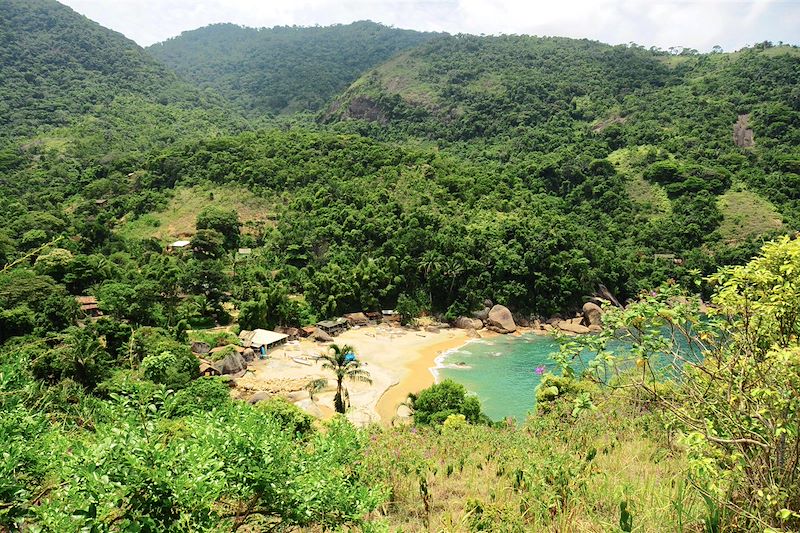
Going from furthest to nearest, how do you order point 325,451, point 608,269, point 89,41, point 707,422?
point 89,41
point 608,269
point 325,451
point 707,422

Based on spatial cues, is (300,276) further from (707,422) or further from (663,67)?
(663,67)

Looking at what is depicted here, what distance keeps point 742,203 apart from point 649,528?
183 ft

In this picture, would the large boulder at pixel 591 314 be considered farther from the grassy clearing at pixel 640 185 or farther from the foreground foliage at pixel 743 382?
the foreground foliage at pixel 743 382

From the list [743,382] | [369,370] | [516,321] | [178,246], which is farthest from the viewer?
[178,246]

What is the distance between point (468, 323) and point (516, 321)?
4483 mm

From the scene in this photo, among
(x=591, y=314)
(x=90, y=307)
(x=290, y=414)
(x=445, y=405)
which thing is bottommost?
(x=90, y=307)

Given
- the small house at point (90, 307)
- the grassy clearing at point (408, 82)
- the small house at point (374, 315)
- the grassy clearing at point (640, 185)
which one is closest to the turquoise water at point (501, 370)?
the small house at point (374, 315)

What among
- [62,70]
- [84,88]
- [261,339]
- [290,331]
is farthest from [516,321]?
[62,70]

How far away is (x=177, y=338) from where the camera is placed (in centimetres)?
2447

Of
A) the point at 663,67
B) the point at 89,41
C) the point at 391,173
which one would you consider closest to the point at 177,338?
the point at 391,173

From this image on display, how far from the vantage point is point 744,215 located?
46.7m

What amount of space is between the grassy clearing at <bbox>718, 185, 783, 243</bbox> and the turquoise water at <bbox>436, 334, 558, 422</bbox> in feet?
84.3

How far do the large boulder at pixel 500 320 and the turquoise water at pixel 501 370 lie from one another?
1.29 metres

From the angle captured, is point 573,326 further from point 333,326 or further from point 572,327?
point 333,326
